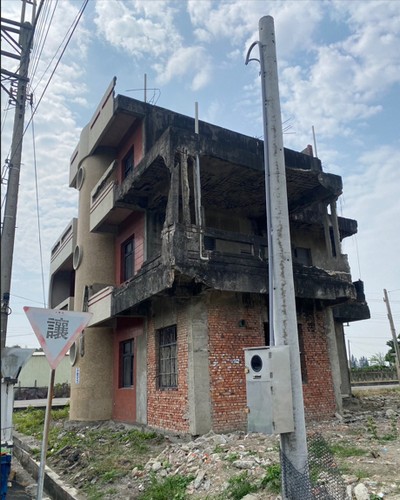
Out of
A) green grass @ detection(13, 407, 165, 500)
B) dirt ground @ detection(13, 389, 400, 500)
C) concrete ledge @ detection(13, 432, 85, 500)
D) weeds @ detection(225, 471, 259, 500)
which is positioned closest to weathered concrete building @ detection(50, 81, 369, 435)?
green grass @ detection(13, 407, 165, 500)

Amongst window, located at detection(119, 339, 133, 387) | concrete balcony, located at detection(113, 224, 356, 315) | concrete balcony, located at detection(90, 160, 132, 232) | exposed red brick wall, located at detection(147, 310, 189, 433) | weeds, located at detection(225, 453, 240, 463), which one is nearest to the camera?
weeds, located at detection(225, 453, 240, 463)

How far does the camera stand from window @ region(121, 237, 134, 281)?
50.0 ft

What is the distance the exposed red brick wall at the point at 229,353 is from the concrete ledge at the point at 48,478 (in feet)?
11.6

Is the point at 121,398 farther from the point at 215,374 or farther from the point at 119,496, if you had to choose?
the point at 119,496

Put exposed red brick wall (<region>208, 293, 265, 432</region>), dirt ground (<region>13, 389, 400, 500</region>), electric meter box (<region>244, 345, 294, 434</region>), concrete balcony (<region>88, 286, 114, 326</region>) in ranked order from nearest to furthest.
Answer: electric meter box (<region>244, 345, 294, 434</region>), dirt ground (<region>13, 389, 400, 500</region>), exposed red brick wall (<region>208, 293, 265, 432</region>), concrete balcony (<region>88, 286, 114, 326</region>)

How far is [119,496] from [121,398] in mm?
7556

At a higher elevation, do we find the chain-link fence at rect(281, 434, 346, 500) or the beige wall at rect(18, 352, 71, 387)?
the beige wall at rect(18, 352, 71, 387)

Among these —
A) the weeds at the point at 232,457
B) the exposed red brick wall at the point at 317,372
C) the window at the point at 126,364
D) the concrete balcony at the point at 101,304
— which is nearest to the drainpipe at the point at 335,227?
the exposed red brick wall at the point at 317,372

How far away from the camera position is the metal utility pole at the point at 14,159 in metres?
9.16

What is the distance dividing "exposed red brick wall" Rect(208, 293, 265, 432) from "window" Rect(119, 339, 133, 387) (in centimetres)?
460

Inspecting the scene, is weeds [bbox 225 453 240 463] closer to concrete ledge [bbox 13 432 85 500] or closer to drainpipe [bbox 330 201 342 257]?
concrete ledge [bbox 13 432 85 500]

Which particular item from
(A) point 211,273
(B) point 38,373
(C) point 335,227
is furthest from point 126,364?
(B) point 38,373

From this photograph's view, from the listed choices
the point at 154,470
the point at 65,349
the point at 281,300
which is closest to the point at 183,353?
the point at 154,470

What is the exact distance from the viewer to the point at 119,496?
713cm
